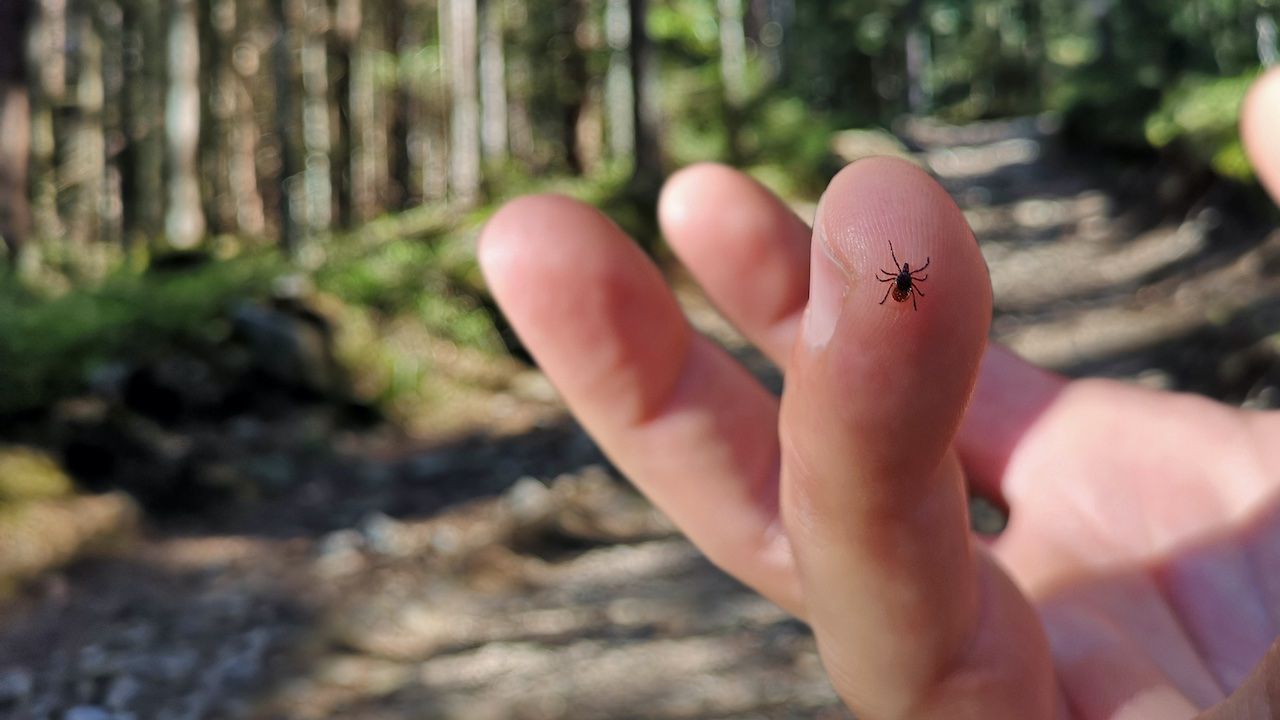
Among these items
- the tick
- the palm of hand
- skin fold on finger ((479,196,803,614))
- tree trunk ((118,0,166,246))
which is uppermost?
the tick

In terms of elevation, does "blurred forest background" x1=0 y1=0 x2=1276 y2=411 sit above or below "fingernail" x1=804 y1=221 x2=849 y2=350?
below

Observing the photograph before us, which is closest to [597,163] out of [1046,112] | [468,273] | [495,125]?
[495,125]

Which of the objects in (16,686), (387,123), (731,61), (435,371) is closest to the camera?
(16,686)

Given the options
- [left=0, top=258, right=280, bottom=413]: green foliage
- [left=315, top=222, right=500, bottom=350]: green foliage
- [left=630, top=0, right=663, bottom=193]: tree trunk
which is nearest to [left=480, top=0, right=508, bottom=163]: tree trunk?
[left=630, top=0, right=663, bottom=193]: tree trunk

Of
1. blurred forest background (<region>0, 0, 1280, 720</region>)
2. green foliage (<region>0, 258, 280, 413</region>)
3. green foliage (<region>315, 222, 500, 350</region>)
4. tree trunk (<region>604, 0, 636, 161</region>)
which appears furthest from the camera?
tree trunk (<region>604, 0, 636, 161</region>)

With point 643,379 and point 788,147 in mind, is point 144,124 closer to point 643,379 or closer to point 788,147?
point 788,147

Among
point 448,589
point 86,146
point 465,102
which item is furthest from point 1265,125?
point 86,146

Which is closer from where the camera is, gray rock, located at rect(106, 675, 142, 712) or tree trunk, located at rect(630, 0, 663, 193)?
gray rock, located at rect(106, 675, 142, 712)

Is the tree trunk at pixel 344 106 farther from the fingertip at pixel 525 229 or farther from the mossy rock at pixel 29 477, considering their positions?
the fingertip at pixel 525 229

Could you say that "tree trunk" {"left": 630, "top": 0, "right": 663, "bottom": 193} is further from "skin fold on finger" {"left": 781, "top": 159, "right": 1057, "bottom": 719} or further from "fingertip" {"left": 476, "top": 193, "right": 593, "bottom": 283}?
"skin fold on finger" {"left": 781, "top": 159, "right": 1057, "bottom": 719}
